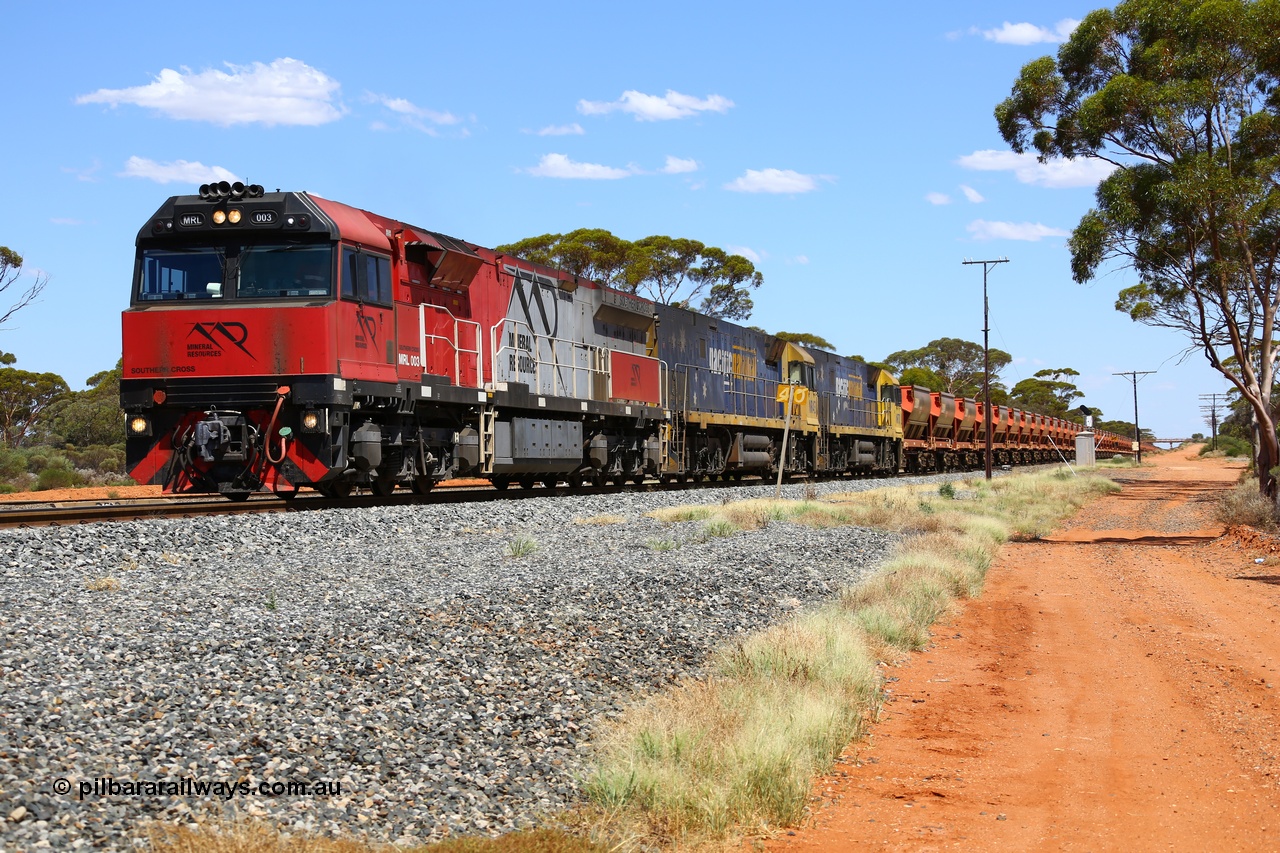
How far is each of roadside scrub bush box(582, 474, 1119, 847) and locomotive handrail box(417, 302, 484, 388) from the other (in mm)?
7043

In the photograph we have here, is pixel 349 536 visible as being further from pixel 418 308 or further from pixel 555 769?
pixel 555 769

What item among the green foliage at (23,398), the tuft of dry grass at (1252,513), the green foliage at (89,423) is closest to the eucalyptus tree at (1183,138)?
the tuft of dry grass at (1252,513)

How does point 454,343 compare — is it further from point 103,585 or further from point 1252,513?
point 1252,513

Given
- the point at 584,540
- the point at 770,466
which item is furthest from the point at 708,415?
the point at 584,540

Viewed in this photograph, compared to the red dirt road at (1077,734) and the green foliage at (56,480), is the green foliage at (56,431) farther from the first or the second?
the red dirt road at (1077,734)

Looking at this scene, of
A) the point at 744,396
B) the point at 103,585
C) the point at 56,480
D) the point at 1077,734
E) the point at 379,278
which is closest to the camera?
the point at 1077,734

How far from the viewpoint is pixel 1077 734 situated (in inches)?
271

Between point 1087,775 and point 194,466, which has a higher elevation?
point 194,466

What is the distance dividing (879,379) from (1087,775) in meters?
36.6

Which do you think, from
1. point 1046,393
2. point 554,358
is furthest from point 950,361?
point 554,358

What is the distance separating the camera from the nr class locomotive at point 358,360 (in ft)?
43.1

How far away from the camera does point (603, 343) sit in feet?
72.6

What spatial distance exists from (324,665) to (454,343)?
1071 cm

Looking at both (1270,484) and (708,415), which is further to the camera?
(708,415)
